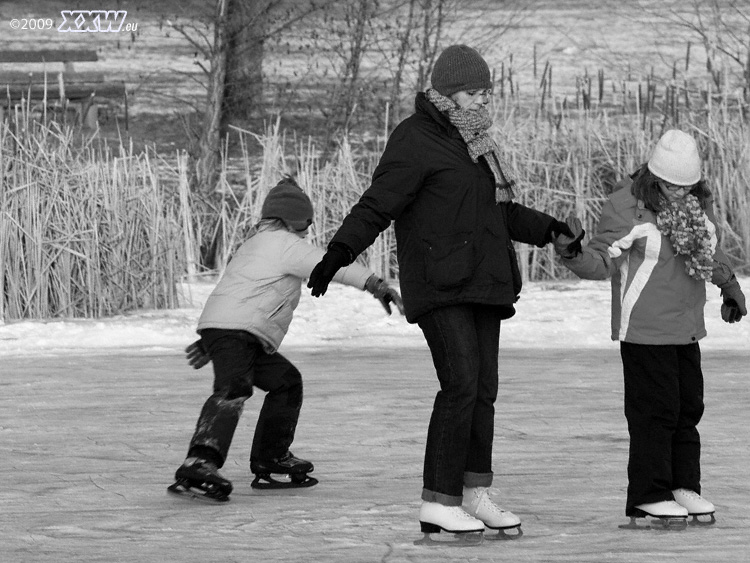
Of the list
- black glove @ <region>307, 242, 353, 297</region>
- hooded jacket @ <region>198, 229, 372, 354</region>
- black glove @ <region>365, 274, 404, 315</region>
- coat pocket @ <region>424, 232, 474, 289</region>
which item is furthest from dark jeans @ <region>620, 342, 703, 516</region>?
hooded jacket @ <region>198, 229, 372, 354</region>

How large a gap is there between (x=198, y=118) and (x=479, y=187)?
1819 cm

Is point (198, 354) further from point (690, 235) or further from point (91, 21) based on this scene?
point (91, 21)

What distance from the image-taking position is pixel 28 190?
1197cm

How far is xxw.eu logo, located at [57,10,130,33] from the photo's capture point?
29828 millimetres

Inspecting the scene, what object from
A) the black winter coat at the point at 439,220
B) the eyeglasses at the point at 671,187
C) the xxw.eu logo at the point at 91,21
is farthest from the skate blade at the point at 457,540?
the xxw.eu logo at the point at 91,21

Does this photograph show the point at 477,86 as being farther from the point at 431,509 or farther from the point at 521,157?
the point at 521,157

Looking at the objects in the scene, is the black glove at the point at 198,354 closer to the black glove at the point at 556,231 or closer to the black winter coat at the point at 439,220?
the black winter coat at the point at 439,220

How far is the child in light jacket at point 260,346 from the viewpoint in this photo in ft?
19.9

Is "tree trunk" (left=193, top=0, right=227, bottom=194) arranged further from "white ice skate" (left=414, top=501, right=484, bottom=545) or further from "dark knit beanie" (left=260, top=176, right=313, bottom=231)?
"white ice skate" (left=414, top=501, right=484, bottom=545)

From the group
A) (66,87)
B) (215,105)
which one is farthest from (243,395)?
(66,87)

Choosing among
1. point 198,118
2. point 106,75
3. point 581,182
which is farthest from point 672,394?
point 106,75

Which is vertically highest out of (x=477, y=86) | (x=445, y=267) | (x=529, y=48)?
(x=529, y=48)

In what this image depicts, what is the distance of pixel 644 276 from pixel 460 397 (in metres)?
0.79

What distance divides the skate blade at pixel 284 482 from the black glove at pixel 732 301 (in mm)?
1803
